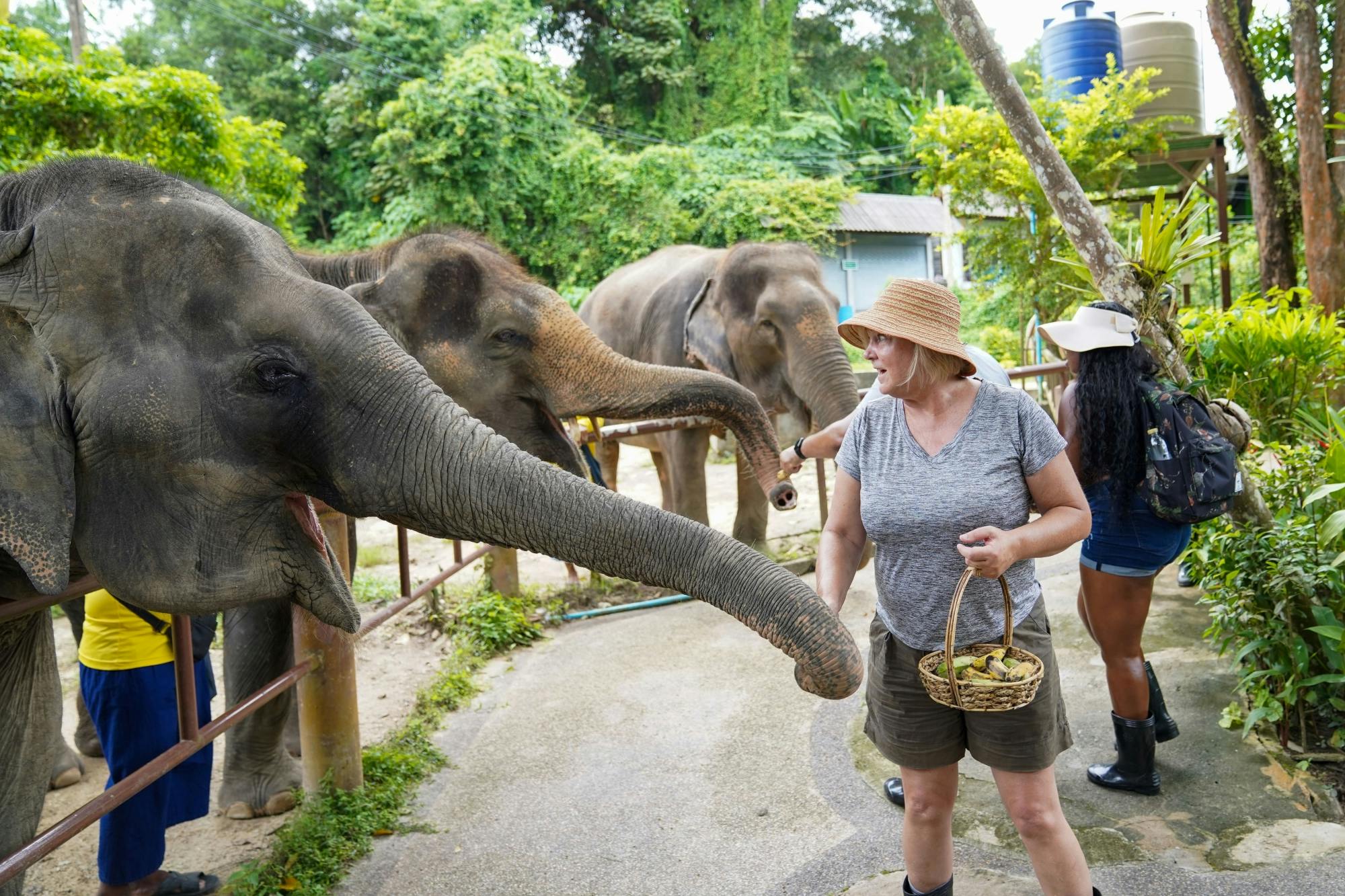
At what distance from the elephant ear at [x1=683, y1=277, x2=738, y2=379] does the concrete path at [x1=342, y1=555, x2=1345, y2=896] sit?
206 cm

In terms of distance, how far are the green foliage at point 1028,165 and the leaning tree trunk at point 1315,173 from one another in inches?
164

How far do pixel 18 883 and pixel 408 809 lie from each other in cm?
144

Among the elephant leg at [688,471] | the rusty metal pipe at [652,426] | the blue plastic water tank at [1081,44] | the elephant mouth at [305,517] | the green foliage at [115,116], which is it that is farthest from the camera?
the blue plastic water tank at [1081,44]

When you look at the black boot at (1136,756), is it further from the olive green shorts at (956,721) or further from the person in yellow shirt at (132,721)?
the person in yellow shirt at (132,721)

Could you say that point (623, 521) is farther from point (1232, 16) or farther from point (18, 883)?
Answer: point (1232, 16)

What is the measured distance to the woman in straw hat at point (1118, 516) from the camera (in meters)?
3.32

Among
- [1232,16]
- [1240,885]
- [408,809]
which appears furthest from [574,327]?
[1232,16]

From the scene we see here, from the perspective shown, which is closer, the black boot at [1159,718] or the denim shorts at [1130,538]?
the denim shorts at [1130,538]

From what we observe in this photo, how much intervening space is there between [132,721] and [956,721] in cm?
245

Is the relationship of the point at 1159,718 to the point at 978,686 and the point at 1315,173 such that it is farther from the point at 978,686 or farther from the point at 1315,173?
the point at 1315,173

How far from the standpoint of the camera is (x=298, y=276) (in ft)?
7.49

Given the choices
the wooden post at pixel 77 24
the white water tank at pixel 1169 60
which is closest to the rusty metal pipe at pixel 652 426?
the white water tank at pixel 1169 60

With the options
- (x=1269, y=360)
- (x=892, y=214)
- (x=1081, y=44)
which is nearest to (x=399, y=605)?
(x=1269, y=360)

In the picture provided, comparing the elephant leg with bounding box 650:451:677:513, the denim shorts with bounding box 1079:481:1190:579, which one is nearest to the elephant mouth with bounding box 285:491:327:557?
the denim shorts with bounding box 1079:481:1190:579
